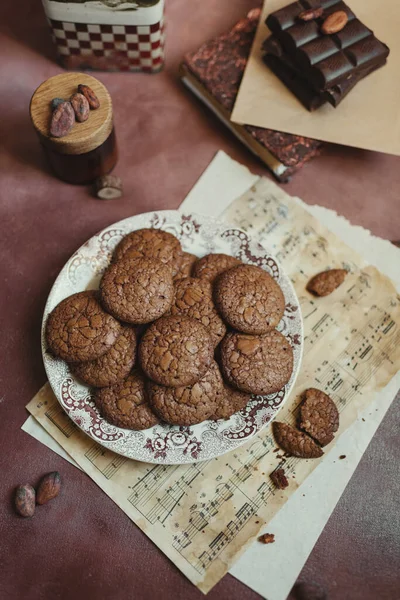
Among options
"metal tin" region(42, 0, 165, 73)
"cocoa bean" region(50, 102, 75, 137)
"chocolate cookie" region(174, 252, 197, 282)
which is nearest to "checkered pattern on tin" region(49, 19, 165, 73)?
"metal tin" region(42, 0, 165, 73)

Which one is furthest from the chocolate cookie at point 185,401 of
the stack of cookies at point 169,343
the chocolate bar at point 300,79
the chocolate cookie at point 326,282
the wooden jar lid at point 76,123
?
the chocolate bar at point 300,79

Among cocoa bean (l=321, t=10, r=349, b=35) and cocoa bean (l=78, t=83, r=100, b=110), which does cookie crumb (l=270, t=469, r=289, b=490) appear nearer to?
cocoa bean (l=78, t=83, r=100, b=110)

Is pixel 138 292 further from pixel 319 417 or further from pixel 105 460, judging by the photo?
pixel 319 417

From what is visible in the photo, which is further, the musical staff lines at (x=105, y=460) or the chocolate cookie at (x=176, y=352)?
the musical staff lines at (x=105, y=460)

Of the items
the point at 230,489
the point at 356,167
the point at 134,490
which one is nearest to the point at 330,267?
the point at 356,167

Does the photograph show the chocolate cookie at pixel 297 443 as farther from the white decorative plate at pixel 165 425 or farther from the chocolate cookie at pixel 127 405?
the chocolate cookie at pixel 127 405

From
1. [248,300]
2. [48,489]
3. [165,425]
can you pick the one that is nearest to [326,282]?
[248,300]

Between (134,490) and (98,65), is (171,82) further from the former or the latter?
(134,490)
